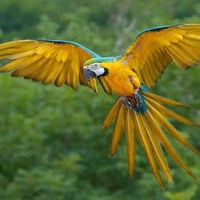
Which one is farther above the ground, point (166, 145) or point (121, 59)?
point (121, 59)

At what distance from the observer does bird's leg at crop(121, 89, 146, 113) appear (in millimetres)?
3896

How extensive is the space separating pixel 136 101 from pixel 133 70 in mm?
151

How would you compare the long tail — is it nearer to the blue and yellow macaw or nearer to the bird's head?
the blue and yellow macaw

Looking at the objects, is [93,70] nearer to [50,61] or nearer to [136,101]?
[136,101]

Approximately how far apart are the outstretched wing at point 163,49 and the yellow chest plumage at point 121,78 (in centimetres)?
7

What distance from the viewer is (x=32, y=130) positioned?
27.2ft

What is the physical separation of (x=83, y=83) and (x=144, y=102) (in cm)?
39

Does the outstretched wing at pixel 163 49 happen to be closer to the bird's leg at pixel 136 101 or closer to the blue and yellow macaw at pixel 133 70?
the blue and yellow macaw at pixel 133 70

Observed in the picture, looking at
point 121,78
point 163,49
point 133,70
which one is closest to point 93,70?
point 121,78

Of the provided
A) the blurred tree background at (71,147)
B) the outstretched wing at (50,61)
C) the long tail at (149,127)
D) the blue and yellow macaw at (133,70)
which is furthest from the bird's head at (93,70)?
the blurred tree background at (71,147)

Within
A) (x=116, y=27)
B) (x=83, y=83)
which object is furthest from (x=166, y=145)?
(x=116, y=27)

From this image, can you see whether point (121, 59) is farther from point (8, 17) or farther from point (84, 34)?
point (8, 17)

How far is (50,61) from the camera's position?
4.06m

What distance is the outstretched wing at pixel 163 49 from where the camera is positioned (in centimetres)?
381
